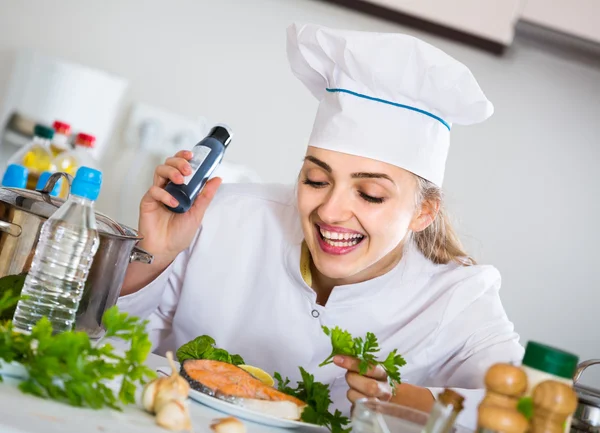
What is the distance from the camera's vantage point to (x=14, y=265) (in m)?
1.03

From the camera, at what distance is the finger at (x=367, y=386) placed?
1036mm

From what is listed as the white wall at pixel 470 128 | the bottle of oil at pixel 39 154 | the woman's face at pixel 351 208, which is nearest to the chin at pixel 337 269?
the woman's face at pixel 351 208

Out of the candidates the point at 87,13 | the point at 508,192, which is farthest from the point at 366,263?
the point at 87,13

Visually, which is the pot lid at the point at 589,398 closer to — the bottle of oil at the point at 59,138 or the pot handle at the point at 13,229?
the pot handle at the point at 13,229

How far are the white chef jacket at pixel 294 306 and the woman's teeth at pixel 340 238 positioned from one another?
0.39 feet

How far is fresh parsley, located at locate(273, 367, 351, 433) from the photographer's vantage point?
38.3 inches

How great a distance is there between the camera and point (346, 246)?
1.42m

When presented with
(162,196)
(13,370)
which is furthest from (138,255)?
(13,370)

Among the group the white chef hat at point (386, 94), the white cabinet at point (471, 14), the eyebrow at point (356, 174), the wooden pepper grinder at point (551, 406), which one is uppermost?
the white cabinet at point (471, 14)

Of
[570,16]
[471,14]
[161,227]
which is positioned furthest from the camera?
[471,14]

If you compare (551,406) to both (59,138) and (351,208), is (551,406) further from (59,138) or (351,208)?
(59,138)

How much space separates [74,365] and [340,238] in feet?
2.37

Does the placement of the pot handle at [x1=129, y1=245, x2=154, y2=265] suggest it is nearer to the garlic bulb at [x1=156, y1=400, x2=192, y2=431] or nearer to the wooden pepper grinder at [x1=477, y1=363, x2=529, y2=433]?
the garlic bulb at [x1=156, y1=400, x2=192, y2=431]

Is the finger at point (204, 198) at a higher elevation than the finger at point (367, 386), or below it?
higher
